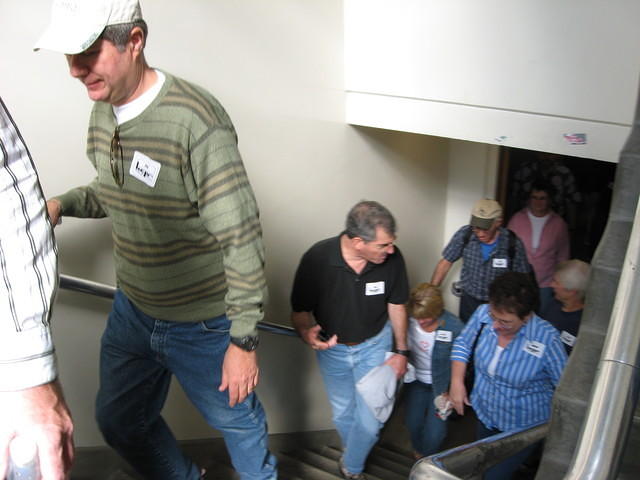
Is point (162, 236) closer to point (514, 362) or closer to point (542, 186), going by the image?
point (514, 362)

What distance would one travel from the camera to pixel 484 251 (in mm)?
4641

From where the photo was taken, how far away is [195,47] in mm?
3604

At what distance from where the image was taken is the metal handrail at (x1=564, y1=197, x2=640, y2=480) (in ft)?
4.60

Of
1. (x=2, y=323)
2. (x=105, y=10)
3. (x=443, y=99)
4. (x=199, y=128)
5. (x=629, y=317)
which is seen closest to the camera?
(x=2, y=323)

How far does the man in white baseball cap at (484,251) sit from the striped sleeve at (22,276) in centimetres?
362

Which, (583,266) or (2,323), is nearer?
(2,323)

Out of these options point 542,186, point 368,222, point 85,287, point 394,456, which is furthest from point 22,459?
point 542,186

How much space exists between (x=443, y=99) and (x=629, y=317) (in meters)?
2.89

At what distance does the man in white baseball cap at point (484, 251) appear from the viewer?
4520mm

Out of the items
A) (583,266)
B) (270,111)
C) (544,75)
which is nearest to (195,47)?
(270,111)

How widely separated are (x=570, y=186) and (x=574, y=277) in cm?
200

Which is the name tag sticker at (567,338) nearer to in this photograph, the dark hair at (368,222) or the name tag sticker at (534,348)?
the name tag sticker at (534,348)

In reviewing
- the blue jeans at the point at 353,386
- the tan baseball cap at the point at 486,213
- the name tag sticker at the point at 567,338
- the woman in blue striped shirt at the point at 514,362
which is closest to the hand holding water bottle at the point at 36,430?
the woman in blue striped shirt at the point at 514,362

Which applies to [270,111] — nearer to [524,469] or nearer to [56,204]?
[56,204]
